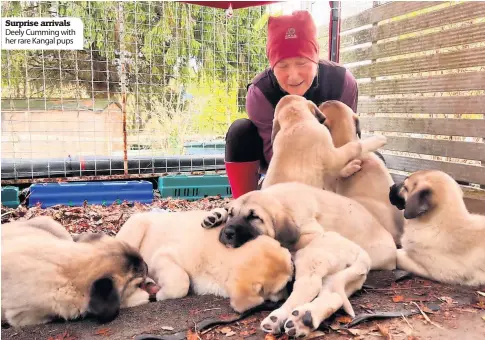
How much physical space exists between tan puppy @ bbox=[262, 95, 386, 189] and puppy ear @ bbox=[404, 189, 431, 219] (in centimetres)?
63

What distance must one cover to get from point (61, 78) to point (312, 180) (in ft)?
13.8

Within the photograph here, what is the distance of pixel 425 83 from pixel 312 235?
9.90ft

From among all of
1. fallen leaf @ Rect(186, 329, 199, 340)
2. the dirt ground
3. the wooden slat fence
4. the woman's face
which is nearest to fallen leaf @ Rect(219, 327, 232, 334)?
the dirt ground

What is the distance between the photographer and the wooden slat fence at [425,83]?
420cm

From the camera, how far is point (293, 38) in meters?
3.85

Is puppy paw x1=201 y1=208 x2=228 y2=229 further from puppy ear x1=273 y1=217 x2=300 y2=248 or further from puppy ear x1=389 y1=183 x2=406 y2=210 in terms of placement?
puppy ear x1=389 y1=183 x2=406 y2=210

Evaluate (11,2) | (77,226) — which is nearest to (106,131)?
(11,2)

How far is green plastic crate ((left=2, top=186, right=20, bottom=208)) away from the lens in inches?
206

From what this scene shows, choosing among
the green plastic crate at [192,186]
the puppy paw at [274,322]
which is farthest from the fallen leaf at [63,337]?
the green plastic crate at [192,186]

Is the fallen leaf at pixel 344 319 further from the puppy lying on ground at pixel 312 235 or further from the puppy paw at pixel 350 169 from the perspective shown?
the puppy paw at pixel 350 169

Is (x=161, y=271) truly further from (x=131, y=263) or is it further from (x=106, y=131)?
(x=106, y=131)

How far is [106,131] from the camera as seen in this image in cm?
634

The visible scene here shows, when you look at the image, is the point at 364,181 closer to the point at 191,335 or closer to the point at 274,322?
the point at 274,322

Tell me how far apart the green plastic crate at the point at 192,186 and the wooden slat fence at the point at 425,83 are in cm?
211
